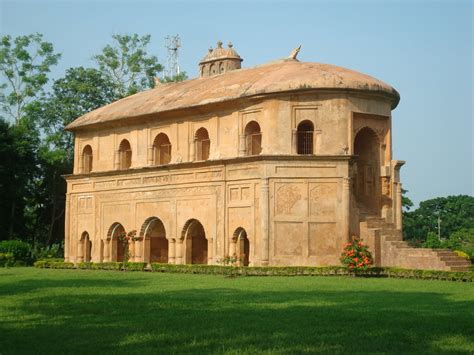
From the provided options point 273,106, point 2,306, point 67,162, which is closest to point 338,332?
point 2,306

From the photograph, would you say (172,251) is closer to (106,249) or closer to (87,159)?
(106,249)

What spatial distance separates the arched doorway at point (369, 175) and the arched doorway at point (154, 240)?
8.71 meters

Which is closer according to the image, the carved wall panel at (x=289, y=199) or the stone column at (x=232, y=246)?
the carved wall panel at (x=289, y=199)

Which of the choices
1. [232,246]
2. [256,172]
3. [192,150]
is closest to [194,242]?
[192,150]

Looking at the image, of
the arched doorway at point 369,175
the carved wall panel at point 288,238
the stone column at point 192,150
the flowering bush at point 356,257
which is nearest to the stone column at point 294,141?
the carved wall panel at point 288,238

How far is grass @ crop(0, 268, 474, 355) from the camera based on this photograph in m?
10.5

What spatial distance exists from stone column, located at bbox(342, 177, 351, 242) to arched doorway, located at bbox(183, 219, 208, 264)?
6616 mm

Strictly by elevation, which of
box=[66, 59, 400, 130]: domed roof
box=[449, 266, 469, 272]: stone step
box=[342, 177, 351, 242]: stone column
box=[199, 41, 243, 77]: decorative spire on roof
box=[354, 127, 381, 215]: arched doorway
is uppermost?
box=[199, 41, 243, 77]: decorative spire on roof

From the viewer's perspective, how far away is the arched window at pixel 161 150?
35875 mm

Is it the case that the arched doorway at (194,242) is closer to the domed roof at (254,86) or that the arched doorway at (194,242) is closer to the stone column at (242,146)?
the stone column at (242,146)

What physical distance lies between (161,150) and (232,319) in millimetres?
23729

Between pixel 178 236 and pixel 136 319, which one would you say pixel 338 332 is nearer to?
pixel 136 319

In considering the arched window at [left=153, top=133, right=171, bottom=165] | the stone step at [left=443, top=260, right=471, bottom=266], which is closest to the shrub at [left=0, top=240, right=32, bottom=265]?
the arched window at [left=153, top=133, right=171, bottom=165]

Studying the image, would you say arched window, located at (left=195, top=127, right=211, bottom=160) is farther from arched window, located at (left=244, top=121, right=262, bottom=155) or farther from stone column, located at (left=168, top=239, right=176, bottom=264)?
stone column, located at (left=168, top=239, right=176, bottom=264)
